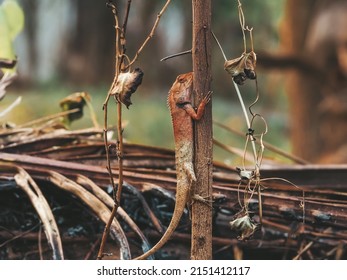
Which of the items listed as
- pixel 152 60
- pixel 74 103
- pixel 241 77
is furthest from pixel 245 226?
pixel 152 60

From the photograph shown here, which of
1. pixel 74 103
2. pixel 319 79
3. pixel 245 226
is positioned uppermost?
pixel 319 79

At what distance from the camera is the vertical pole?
2.17 ft

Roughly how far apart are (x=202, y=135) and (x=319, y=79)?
4368mm

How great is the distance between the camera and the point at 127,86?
638mm

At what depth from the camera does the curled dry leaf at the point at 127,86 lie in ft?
2.09

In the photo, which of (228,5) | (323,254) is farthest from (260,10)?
(323,254)

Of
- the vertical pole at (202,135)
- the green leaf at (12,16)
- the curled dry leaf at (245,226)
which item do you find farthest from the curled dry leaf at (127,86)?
the green leaf at (12,16)

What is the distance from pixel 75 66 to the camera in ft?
35.6

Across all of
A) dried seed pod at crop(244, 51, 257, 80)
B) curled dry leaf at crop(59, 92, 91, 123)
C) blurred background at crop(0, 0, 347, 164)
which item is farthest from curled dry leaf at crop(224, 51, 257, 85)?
blurred background at crop(0, 0, 347, 164)

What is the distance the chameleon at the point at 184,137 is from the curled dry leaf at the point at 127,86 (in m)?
0.07

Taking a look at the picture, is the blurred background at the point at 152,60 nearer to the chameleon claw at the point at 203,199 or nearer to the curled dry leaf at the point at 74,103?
the curled dry leaf at the point at 74,103

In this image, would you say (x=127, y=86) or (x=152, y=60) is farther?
(x=152, y=60)

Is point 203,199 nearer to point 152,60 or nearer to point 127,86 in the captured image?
point 127,86
